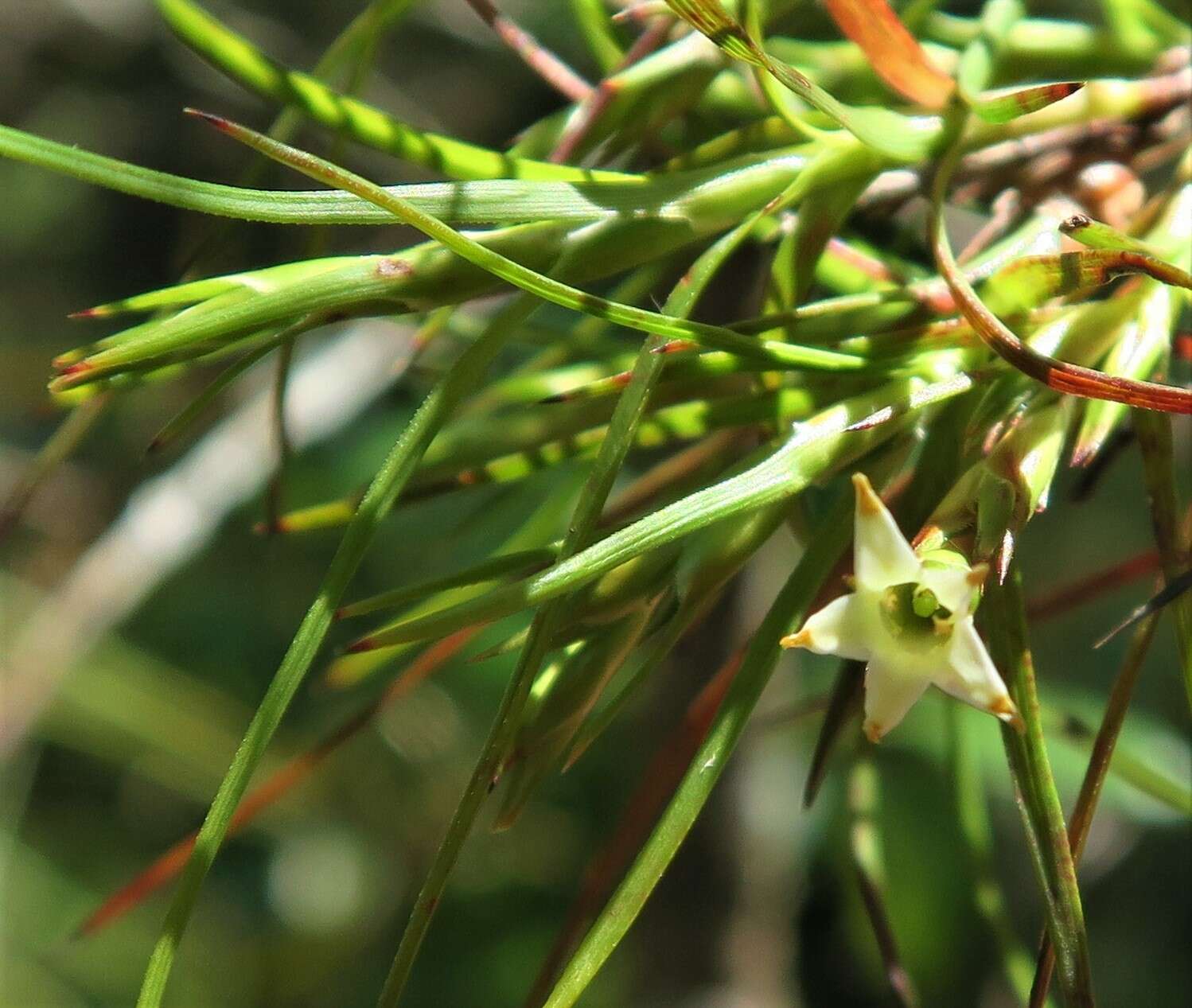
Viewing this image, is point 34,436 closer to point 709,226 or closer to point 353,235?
point 353,235

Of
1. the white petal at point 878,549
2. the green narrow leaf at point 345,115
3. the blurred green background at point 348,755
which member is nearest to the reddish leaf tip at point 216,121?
the green narrow leaf at point 345,115

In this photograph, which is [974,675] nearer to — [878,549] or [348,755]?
[878,549]

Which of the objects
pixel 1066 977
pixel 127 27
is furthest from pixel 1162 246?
pixel 127 27

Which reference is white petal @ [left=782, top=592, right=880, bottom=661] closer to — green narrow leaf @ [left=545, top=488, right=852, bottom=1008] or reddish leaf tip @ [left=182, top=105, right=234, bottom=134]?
green narrow leaf @ [left=545, top=488, right=852, bottom=1008]

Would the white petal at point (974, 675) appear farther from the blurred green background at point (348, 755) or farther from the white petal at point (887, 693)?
the blurred green background at point (348, 755)

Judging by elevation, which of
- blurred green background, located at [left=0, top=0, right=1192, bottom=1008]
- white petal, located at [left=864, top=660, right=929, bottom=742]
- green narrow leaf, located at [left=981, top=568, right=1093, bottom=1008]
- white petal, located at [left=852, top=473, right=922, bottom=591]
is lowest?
blurred green background, located at [left=0, top=0, right=1192, bottom=1008]

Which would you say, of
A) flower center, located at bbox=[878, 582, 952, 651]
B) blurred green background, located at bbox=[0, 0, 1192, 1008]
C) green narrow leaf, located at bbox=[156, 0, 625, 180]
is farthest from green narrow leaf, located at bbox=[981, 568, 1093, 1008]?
blurred green background, located at bbox=[0, 0, 1192, 1008]
